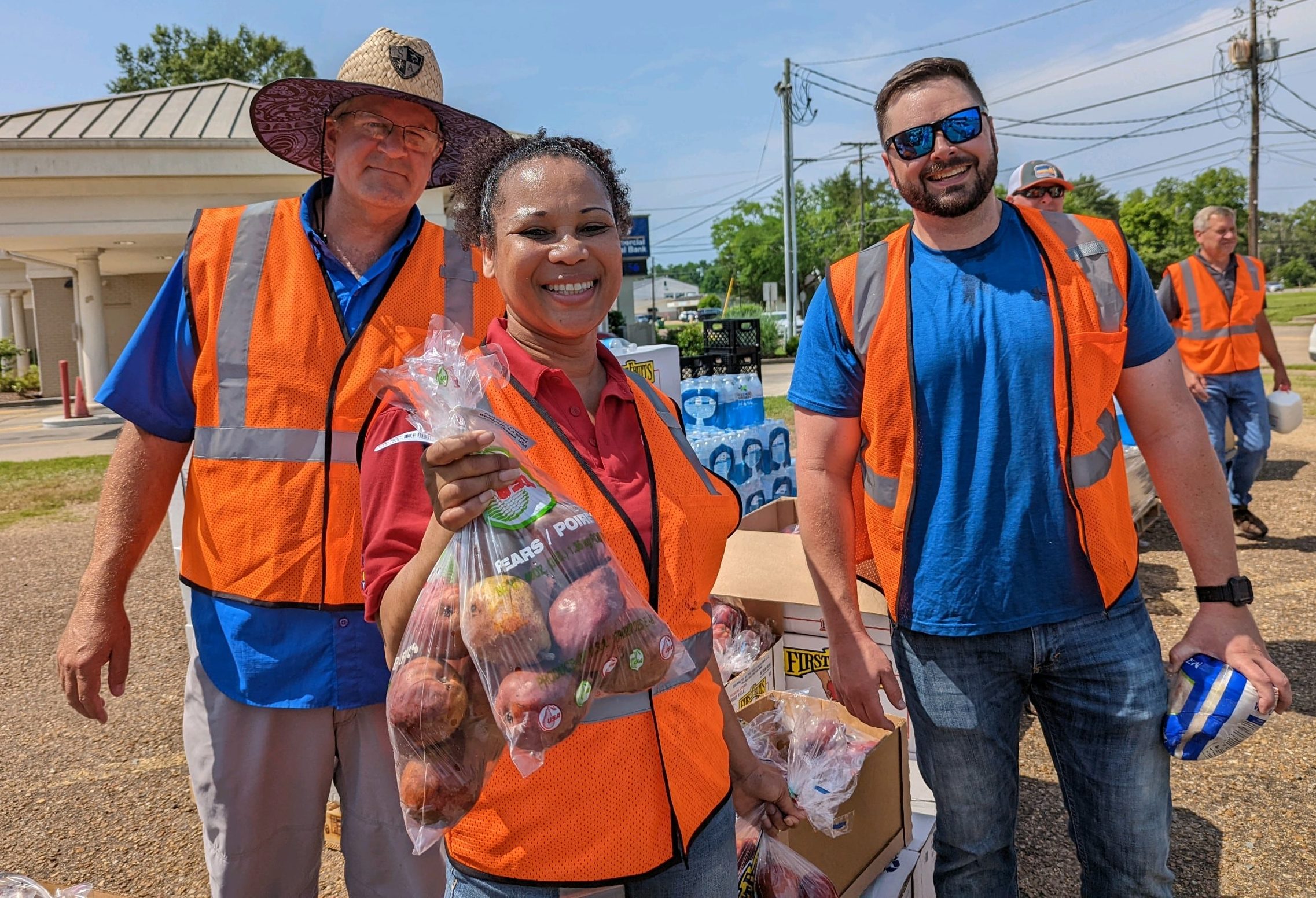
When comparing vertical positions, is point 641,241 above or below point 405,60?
above

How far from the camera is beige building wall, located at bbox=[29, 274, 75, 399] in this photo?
914 inches

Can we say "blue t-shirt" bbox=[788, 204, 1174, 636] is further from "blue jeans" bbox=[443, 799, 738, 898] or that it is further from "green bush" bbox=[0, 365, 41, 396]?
"green bush" bbox=[0, 365, 41, 396]

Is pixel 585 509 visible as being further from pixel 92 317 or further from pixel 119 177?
pixel 92 317

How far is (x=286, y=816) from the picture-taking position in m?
2.07

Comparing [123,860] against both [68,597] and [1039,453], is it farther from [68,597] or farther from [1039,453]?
[68,597]

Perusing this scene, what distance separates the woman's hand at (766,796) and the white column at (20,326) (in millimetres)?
30568

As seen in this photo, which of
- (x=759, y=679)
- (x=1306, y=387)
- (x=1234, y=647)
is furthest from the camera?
(x=1306, y=387)

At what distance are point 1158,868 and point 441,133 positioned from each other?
2.45 m

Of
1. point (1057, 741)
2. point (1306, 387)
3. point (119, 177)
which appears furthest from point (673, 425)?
point (1306, 387)

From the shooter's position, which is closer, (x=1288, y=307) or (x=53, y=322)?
(x=53, y=322)

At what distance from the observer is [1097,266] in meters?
2.03

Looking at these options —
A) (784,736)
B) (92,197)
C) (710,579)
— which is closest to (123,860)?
(784,736)

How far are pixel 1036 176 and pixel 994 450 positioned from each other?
3716mm

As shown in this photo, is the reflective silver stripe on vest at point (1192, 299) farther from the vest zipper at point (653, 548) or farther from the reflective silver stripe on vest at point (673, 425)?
the vest zipper at point (653, 548)
